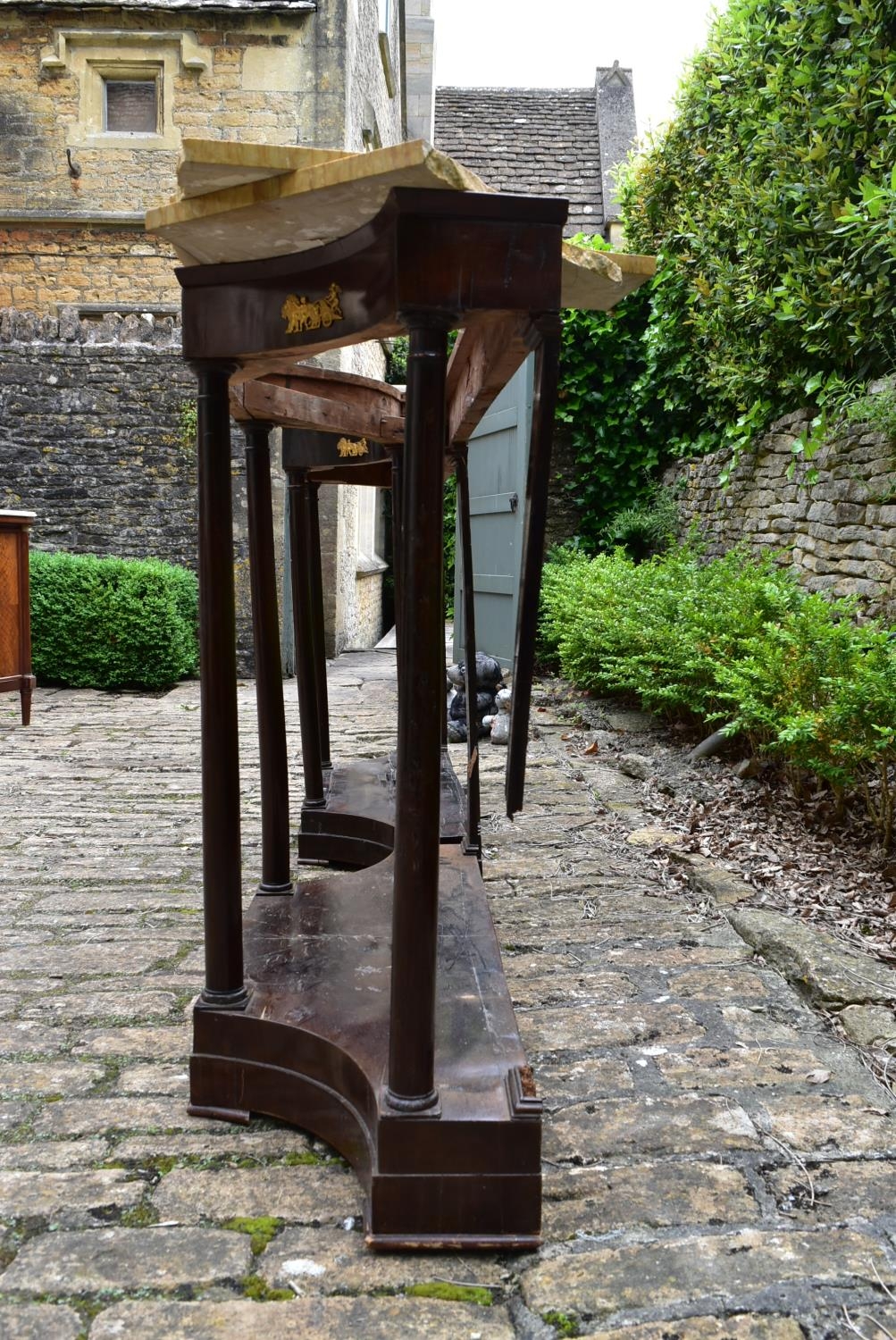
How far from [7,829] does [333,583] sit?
234 inches

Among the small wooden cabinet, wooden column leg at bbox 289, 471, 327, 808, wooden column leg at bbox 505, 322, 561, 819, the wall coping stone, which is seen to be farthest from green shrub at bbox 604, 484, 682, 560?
wooden column leg at bbox 505, 322, 561, 819

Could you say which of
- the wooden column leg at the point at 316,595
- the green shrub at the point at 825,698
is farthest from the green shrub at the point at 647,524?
the wooden column leg at the point at 316,595

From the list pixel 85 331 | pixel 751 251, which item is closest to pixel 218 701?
pixel 751 251

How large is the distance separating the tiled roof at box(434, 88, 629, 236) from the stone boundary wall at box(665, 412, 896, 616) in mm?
9382

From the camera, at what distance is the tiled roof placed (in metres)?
15.8

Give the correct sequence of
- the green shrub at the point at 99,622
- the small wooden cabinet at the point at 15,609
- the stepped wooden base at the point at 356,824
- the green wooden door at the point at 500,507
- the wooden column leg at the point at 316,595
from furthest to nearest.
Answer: the green shrub at the point at 99,622 → the green wooden door at the point at 500,507 → the small wooden cabinet at the point at 15,609 → the wooden column leg at the point at 316,595 → the stepped wooden base at the point at 356,824

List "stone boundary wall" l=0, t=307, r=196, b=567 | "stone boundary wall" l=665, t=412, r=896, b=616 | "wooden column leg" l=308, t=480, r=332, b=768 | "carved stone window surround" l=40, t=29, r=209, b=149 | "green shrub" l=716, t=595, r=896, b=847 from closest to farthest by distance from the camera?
"green shrub" l=716, t=595, r=896, b=847, "wooden column leg" l=308, t=480, r=332, b=768, "stone boundary wall" l=665, t=412, r=896, b=616, "stone boundary wall" l=0, t=307, r=196, b=567, "carved stone window surround" l=40, t=29, r=209, b=149

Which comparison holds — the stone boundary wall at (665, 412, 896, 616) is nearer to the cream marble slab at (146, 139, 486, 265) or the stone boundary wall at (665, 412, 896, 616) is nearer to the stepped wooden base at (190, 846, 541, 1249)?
the stepped wooden base at (190, 846, 541, 1249)

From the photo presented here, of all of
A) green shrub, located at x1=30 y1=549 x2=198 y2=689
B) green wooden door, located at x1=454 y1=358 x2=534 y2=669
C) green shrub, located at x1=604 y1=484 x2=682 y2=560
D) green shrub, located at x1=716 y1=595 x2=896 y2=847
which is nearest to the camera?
green shrub, located at x1=716 y1=595 x2=896 y2=847

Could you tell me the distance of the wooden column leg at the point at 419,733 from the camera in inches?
67.0

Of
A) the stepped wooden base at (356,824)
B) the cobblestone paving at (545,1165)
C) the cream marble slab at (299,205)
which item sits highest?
the cream marble slab at (299,205)

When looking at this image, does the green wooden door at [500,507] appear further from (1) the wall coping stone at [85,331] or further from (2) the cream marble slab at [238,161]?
(2) the cream marble slab at [238,161]

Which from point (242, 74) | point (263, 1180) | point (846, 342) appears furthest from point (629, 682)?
point (242, 74)

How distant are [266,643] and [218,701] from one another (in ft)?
1.43
